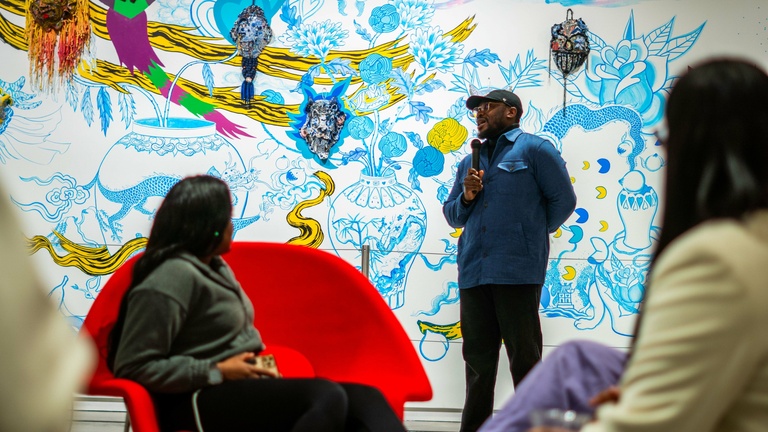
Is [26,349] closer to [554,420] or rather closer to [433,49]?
[554,420]

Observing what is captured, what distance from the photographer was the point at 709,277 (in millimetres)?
948

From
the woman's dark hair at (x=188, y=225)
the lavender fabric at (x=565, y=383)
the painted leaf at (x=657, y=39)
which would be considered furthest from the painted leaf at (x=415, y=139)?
the lavender fabric at (x=565, y=383)

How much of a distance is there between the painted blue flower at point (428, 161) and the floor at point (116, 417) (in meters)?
1.26

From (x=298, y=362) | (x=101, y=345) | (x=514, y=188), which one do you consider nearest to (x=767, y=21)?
(x=514, y=188)

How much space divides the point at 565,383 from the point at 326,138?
9.00 feet

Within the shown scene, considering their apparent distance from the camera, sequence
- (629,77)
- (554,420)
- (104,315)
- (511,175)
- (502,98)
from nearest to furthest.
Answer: (554,420) → (104,315) → (511,175) → (502,98) → (629,77)

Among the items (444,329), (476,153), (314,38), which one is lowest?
(444,329)

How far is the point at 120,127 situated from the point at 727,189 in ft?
11.5

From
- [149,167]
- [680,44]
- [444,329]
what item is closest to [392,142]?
[444,329]

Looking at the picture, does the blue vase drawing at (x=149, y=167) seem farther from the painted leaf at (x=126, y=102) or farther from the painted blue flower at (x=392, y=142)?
the painted blue flower at (x=392, y=142)

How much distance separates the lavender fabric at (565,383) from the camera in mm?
1467

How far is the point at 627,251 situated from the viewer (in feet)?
13.6

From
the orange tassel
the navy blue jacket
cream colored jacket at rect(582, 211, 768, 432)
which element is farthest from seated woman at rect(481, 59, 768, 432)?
the orange tassel

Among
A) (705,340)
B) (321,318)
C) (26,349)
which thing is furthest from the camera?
(321,318)
